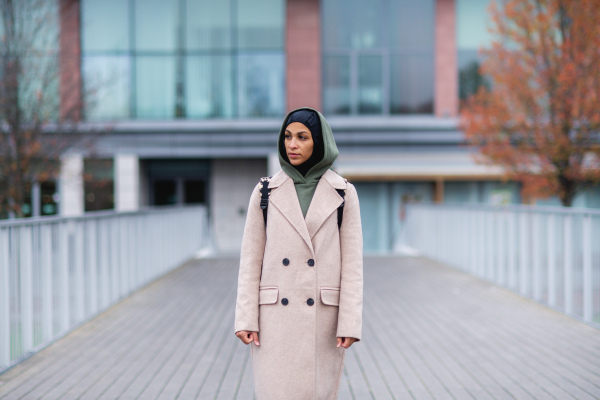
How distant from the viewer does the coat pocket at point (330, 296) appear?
288 cm

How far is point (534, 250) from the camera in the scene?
799 centimetres

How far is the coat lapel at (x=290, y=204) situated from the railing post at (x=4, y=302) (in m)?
3.11

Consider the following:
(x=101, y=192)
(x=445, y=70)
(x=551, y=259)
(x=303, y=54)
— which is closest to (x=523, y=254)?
(x=551, y=259)

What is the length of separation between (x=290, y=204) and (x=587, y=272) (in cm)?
491

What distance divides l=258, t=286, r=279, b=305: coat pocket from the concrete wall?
1623 cm

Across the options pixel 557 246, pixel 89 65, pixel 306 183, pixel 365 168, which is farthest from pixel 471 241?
pixel 89 65

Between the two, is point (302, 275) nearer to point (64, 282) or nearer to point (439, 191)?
point (64, 282)

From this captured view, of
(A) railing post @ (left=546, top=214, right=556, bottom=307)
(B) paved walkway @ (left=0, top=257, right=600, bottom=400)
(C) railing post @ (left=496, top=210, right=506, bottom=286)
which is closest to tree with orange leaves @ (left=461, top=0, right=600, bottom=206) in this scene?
(C) railing post @ (left=496, top=210, right=506, bottom=286)

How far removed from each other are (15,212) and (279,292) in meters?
7.80

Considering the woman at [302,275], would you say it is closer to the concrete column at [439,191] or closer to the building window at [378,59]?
the building window at [378,59]

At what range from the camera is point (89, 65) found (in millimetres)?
17875

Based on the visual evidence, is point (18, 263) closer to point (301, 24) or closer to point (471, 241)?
point (471, 241)

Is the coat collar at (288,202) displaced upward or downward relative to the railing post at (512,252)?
upward

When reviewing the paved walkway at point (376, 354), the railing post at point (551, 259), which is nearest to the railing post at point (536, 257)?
the paved walkway at point (376, 354)
